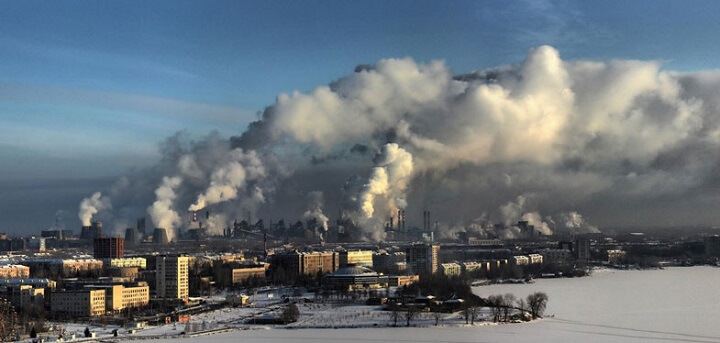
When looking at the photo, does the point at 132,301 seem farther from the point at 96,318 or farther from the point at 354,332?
the point at 354,332

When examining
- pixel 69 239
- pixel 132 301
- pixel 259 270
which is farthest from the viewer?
pixel 69 239

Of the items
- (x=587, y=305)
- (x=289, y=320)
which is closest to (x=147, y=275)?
(x=289, y=320)

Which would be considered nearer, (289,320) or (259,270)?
(289,320)

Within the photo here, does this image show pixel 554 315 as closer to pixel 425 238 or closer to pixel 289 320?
pixel 289 320

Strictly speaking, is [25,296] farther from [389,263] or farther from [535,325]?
[389,263]

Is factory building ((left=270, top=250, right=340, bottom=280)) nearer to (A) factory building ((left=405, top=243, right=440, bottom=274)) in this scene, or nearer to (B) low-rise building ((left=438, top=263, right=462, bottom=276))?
(A) factory building ((left=405, top=243, right=440, bottom=274))

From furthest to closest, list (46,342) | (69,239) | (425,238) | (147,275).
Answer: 1. (69,239)
2. (425,238)
3. (147,275)
4. (46,342)

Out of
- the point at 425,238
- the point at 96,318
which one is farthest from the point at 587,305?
the point at 425,238

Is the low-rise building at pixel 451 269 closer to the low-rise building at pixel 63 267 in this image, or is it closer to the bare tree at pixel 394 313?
the low-rise building at pixel 63 267

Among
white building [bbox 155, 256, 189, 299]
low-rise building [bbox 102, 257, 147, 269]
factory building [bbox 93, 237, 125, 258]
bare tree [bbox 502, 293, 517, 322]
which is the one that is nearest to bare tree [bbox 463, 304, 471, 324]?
bare tree [bbox 502, 293, 517, 322]
